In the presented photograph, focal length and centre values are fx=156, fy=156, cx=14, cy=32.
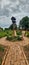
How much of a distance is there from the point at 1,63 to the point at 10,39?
15.3m

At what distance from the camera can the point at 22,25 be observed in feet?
206

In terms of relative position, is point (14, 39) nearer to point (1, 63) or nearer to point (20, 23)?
point (1, 63)

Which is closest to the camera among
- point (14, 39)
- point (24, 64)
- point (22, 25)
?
point (24, 64)

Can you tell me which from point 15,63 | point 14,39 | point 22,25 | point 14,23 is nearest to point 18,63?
point 15,63

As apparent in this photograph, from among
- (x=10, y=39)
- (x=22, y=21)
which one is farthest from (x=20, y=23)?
(x=10, y=39)

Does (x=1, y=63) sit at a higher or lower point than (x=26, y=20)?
higher

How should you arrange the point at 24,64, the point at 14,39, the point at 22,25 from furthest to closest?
the point at 22,25, the point at 14,39, the point at 24,64

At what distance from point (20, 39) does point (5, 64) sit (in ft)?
50.1

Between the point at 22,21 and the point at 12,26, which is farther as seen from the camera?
the point at 22,21

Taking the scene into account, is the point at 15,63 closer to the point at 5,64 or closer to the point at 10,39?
the point at 5,64

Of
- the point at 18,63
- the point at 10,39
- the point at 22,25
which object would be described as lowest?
the point at 22,25

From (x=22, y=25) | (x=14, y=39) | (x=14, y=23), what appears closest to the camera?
(x=14, y=39)

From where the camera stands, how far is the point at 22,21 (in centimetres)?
6450

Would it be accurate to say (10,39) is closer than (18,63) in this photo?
No
